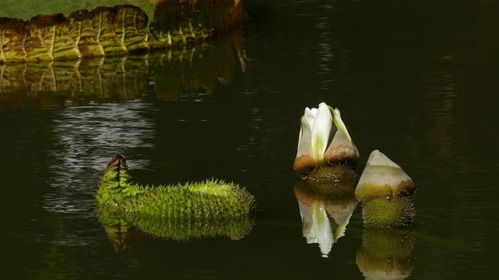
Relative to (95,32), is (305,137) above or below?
above

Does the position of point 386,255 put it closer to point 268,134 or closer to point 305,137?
point 305,137

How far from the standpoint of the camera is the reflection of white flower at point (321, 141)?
8492 millimetres

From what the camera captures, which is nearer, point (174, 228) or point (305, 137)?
point (174, 228)

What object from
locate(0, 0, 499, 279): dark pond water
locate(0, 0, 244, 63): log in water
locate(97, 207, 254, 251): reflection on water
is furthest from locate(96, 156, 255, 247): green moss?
locate(0, 0, 244, 63): log in water

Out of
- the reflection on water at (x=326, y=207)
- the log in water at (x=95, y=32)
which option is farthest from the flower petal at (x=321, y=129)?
the log in water at (x=95, y=32)

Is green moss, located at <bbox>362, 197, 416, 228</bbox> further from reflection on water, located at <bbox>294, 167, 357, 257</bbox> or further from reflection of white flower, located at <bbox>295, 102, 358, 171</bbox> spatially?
reflection of white flower, located at <bbox>295, 102, 358, 171</bbox>

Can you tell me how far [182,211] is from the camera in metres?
7.82

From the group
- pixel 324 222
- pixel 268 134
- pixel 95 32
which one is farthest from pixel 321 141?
pixel 95 32

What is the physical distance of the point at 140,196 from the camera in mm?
7980

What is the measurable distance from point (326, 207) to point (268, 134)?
1904 mm

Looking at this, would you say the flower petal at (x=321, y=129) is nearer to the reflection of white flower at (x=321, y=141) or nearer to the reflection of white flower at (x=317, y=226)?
the reflection of white flower at (x=321, y=141)

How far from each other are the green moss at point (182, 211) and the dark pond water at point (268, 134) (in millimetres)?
121

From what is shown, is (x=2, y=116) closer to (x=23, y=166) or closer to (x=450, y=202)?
(x=23, y=166)

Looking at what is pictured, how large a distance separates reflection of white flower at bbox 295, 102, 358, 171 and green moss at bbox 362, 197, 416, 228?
950 mm
